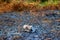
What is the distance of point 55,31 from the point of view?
545 cm

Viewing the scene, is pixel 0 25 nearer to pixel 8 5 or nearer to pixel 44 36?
pixel 44 36

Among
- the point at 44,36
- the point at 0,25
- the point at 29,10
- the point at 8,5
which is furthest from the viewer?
the point at 8,5

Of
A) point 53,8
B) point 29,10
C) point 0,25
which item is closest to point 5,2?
point 29,10

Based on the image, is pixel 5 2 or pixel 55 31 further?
pixel 5 2

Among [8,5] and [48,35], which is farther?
[8,5]

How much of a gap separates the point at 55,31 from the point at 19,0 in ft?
19.9

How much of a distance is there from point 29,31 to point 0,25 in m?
1.52

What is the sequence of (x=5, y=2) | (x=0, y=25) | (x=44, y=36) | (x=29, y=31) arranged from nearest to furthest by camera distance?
1. (x=44, y=36)
2. (x=29, y=31)
3. (x=0, y=25)
4. (x=5, y=2)

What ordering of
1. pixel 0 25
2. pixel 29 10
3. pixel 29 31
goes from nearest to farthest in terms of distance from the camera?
pixel 29 31
pixel 0 25
pixel 29 10

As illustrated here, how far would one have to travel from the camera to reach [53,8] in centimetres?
991

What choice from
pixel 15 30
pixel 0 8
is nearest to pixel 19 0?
pixel 0 8

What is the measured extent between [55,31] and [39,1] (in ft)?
19.8

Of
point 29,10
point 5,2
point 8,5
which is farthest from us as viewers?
point 5,2

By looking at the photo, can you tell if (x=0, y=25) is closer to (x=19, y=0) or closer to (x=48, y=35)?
(x=48, y=35)
